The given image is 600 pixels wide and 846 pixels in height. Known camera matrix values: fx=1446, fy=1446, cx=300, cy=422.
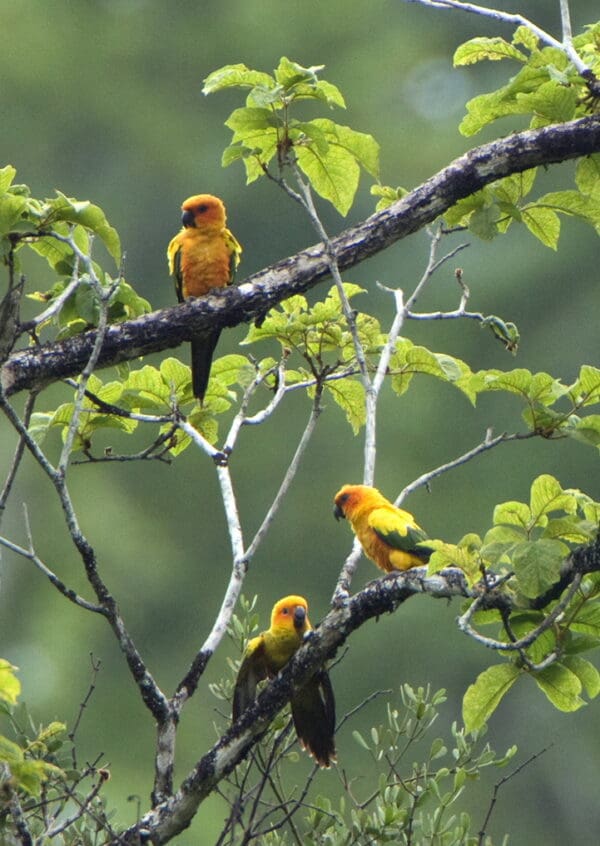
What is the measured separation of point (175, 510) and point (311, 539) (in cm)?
172

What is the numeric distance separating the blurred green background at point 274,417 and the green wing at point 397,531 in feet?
20.4

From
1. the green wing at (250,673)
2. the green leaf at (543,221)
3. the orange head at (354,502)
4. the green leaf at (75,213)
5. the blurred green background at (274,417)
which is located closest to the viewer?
the green leaf at (75,213)

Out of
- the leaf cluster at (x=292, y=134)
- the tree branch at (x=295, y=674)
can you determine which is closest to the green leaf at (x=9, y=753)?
the tree branch at (x=295, y=674)

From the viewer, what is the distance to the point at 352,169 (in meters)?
3.50

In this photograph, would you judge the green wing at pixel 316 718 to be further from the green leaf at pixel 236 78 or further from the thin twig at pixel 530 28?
the thin twig at pixel 530 28

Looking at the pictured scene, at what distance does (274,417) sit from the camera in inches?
531

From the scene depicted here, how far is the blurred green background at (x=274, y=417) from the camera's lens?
39.7 ft

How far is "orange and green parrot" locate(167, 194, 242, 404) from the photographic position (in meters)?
4.94

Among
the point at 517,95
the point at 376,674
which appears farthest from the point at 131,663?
the point at 376,674

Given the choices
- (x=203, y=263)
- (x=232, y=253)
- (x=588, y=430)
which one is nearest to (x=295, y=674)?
(x=588, y=430)

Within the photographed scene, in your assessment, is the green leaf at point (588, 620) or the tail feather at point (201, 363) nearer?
the green leaf at point (588, 620)

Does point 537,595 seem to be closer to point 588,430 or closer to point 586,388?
point 588,430

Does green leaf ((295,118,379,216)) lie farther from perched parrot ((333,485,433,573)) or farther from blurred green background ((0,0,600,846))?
blurred green background ((0,0,600,846))

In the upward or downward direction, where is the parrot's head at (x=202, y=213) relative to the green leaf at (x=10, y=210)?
upward
